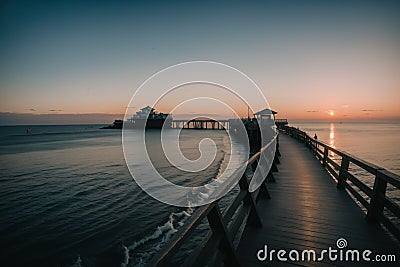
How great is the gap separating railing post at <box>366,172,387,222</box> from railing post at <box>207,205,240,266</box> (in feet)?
7.56

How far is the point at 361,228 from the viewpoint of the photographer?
328 centimetres

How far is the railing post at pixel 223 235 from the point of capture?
6.53ft

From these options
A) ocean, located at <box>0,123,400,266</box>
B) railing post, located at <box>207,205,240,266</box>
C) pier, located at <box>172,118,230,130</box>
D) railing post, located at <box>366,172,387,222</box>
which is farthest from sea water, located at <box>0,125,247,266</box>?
pier, located at <box>172,118,230,130</box>

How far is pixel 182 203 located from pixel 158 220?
1562mm

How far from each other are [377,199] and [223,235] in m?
2.59

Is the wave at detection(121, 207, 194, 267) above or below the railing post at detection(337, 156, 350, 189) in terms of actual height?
below

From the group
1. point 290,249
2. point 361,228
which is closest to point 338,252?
point 290,249

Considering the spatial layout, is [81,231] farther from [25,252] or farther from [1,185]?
[1,185]

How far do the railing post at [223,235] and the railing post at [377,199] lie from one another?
230 centimetres

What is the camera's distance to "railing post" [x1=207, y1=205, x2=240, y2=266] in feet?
6.53

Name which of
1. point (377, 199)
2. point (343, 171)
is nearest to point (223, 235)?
point (377, 199)

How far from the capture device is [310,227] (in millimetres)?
3332

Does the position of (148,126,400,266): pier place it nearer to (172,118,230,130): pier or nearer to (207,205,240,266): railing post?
(207,205,240,266): railing post

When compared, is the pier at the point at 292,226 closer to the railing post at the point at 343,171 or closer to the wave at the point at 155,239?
the railing post at the point at 343,171
